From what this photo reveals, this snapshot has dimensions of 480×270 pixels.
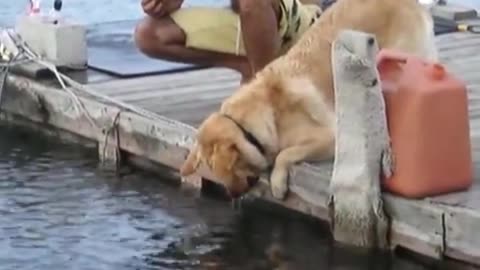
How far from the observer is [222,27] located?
25.5 feet

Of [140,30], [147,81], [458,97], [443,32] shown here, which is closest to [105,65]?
[147,81]

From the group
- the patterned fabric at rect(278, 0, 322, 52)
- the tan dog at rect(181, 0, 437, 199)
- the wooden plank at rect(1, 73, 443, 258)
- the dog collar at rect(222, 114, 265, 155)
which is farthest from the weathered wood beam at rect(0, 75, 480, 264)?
the patterned fabric at rect(278, 0, 322, 52)

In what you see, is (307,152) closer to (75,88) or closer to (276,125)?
(276,125)

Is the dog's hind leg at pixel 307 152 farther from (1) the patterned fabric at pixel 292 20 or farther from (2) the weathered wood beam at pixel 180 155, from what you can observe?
(1) the patterned fabric at pixel 292 20

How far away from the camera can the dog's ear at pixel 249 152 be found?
254 inches

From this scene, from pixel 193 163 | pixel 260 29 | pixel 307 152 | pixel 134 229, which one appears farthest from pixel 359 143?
pixel 260 29

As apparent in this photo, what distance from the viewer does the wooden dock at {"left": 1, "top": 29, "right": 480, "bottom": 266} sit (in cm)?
591

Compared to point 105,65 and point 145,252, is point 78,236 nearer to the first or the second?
point 145,252

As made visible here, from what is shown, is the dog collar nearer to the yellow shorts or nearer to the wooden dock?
the wooden dock

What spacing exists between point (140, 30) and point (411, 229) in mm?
2397

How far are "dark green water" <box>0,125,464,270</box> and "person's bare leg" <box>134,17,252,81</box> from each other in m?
0.68

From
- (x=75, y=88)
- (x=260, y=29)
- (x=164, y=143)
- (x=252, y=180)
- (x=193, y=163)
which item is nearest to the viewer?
(x=193, y=163)

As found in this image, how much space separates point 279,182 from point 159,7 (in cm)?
157

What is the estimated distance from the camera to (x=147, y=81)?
29.1 ft
